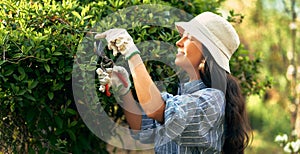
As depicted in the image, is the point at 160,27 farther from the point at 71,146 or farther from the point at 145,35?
the point at 71,146

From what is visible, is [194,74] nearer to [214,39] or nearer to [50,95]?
[214,39]

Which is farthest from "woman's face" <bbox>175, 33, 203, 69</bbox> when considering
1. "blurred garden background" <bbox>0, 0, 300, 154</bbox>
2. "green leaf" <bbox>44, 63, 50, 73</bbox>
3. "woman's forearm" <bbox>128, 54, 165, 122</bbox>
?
"green leaf" <bbox>44, 63, 50, 73</bbox>

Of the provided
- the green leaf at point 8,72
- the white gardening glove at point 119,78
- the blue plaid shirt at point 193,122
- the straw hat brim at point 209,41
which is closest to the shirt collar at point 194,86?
the blue plaid shirt at point 193,122

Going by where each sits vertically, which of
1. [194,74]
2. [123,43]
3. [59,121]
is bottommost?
[59,121]

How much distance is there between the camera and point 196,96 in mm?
2402

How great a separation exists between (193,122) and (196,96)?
0.11 metres

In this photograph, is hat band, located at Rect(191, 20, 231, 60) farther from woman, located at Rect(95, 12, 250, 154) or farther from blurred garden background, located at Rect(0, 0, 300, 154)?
blurred garden background, located at Rect(0, 0, 300, 154)

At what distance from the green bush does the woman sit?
0.29m

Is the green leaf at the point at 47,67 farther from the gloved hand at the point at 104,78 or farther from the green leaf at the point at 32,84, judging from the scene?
the gloved hand at the point at 104,78

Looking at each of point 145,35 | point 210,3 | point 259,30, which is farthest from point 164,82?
point 259,30

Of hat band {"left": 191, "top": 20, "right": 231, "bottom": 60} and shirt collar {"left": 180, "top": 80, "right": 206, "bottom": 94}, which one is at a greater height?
hat band {"left": 191, "top": 20, "right": 231, "bottom": 60}

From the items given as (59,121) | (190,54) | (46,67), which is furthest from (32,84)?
(190,54)

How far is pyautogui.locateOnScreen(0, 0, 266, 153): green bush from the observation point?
2.62 metres

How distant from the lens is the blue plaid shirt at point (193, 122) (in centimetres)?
232
